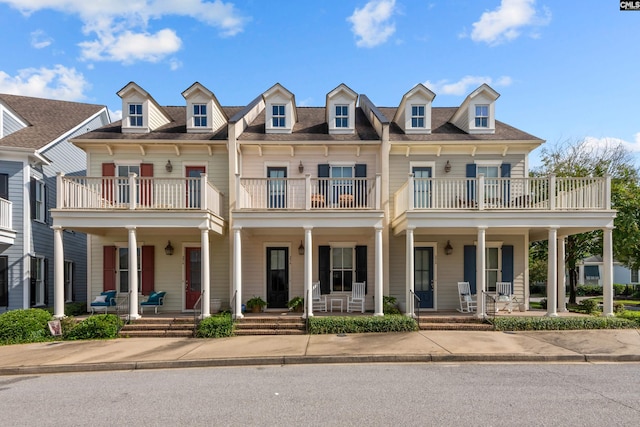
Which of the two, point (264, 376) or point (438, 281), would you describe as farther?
point (438, 281)

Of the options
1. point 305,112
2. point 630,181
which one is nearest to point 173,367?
point 305,112

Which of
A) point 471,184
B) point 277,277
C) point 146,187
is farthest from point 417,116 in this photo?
point 146,187

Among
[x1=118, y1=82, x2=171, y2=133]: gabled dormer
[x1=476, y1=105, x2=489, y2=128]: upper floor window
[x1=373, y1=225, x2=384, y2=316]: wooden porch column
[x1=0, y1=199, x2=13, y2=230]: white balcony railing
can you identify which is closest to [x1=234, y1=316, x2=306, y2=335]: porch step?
[x1=373, y1=225, x2=384, y2=316]: wooden porch column

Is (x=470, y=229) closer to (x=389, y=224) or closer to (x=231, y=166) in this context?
(x=389, y=224)

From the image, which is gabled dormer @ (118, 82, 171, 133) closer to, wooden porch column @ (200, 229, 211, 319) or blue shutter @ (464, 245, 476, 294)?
wooden porch column @ (200, 229, 211, 319)

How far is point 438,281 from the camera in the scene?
48.2 feet

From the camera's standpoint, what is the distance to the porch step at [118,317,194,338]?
1169 cm

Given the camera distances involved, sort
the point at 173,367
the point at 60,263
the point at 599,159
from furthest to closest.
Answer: the point at 599,159, the point at 60,263, the point at 173,367

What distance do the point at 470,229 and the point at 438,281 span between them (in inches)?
104

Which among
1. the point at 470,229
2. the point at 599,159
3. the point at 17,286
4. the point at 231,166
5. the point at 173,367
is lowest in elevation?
the point at 173,367

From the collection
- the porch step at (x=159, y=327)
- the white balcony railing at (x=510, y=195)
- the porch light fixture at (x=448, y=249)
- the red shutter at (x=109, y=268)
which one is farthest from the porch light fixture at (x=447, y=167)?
the red shutter at (x=109, y=268)

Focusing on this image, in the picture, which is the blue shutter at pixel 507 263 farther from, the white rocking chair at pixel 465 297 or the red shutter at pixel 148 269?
the red shutter at pixel 148 269

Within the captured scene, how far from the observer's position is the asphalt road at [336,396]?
18.0 ft

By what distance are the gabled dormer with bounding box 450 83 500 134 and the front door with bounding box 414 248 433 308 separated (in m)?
5.01
